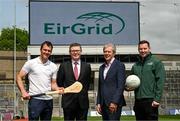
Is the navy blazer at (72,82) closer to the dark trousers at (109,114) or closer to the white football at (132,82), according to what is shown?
the dark trousers at (109,114)

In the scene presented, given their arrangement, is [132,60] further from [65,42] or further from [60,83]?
[60,83]

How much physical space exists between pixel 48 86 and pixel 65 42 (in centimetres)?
5171

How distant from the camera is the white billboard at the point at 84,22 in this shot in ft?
197

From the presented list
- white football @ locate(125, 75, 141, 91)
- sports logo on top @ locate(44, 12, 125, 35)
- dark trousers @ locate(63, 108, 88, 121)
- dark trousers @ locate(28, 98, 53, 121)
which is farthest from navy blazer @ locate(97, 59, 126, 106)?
sports logo on top @ locate(44, 12, 125, 35)

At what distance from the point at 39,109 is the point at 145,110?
6.59 feet

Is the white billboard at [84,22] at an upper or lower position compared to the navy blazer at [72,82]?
upper

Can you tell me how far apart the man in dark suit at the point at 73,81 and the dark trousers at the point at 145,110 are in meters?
1.01

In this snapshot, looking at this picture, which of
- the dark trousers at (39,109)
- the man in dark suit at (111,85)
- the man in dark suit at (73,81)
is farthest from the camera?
the man in dark suit at (73,81)

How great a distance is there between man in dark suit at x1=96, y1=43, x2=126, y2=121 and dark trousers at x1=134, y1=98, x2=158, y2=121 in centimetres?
35

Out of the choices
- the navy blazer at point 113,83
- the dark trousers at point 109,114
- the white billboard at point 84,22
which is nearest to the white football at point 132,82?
the navy blazer at point 113,83

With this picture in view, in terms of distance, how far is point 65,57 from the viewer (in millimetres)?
63438

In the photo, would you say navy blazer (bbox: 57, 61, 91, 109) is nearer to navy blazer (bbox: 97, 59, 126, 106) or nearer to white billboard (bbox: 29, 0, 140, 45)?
navy blazer (bbox: 97, 59, 126, 106)

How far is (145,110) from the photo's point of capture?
401 inches

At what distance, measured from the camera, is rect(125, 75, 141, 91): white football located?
1008cm
